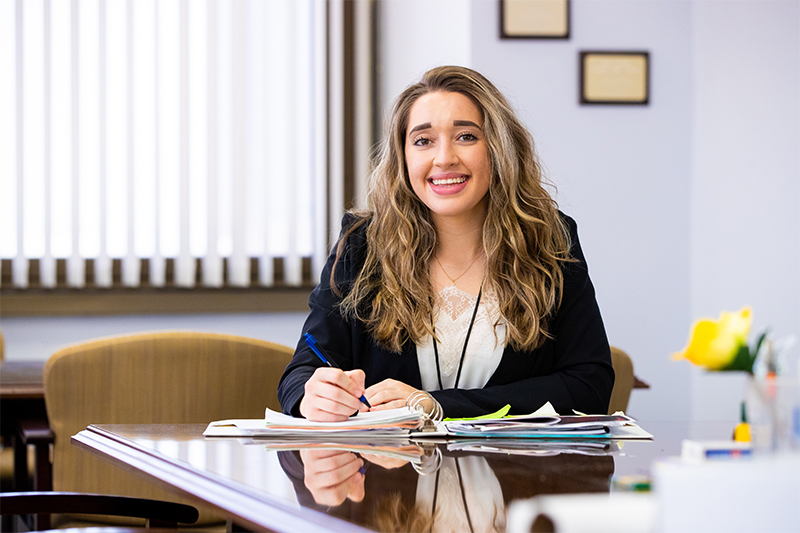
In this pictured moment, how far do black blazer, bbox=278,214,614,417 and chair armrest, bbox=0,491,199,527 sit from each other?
33 centimetres

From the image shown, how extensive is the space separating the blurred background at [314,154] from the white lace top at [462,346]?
145 cm

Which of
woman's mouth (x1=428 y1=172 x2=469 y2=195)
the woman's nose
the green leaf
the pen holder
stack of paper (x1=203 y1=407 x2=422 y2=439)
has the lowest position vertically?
stack of paper (x1=203 y1=407 x2=422 y2=439)

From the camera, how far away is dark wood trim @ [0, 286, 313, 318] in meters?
3.37

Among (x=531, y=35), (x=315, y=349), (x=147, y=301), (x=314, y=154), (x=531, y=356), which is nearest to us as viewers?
(x=315, y=349)

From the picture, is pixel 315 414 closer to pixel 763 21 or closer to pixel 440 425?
pixel 440 425

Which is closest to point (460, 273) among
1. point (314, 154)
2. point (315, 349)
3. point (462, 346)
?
point (462, 346)

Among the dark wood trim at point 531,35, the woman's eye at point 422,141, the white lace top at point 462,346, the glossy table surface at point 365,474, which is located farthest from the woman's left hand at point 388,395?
the dark wood trim at point 531,35

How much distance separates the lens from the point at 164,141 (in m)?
3.50

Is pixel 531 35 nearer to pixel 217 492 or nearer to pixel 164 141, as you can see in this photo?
pixel 164 141

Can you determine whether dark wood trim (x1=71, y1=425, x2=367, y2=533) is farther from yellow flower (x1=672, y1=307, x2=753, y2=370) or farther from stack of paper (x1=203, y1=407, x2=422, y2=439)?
yellow flower (x1=672, y1=307, x2=753, y2=370)

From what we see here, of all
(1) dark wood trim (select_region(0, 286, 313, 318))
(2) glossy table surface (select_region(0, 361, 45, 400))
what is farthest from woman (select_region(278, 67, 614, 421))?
(1) dark wood trim (select_region(0, 286, 313, 318))

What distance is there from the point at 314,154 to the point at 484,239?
2.00m

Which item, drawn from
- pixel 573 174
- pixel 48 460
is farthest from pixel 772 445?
pixel 573 174

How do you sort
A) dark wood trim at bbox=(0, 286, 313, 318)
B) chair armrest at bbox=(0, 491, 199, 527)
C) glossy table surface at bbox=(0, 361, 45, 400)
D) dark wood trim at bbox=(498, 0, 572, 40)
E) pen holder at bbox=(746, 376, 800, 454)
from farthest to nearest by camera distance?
dark wood trim at bbox=(0, 286, 313, 318) < dark wood trim at bbox=(498, 0, 572, 40) < glossy table surface at bbox=(0, 361, 45, 400) < chair armrest at bbox=(0, 491, 199, 527) < pen holder at bbox=(746, 376, 800, 454)
